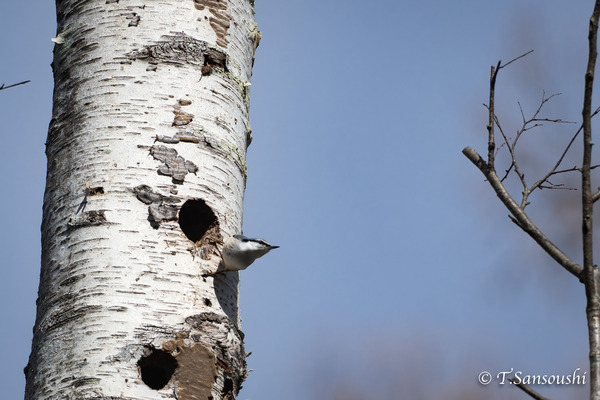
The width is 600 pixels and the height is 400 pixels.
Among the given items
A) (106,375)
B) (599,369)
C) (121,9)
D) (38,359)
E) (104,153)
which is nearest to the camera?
(599,369)

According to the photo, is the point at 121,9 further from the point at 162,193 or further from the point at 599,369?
the point at 599,369

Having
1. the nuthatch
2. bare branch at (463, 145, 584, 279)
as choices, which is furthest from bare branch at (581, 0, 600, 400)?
the nuthatch

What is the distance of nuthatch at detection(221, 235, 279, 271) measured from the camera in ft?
8.99

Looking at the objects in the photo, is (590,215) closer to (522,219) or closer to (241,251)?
(522,219)

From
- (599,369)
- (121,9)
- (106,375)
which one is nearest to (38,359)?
(106,375)

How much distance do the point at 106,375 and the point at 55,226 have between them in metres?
0.59

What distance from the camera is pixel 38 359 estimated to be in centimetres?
258

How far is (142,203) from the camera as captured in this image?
269 centimetres

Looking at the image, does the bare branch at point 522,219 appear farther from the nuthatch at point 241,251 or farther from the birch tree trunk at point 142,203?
the birch tree trunk at point 142,203

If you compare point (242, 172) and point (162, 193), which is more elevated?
point (242, 172)

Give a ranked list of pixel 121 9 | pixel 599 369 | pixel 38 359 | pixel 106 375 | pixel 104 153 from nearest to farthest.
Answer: pixel 599 369 < pixel 106 375 < pixel 38 359 < pixel 104 153 < pixel 121 9

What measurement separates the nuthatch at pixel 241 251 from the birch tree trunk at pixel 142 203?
0.05m

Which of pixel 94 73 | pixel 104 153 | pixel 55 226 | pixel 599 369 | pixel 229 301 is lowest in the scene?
pixel 599 369

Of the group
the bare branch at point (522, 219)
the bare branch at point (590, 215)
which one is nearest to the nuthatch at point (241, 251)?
the bare branch at point (522, 219)
